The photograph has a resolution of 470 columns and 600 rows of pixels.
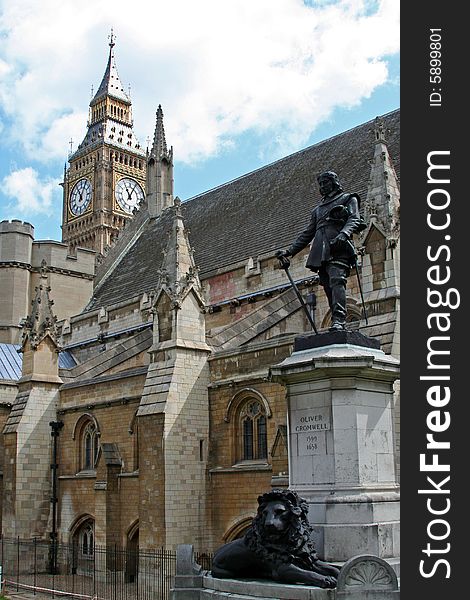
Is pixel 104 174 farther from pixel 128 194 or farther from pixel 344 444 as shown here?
pixel 344 444

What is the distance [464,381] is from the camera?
7.62 m

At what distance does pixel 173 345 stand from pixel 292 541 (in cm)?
1329

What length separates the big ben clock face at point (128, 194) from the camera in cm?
9325

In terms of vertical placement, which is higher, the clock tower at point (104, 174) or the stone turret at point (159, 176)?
the clock tower at point (104, 174)

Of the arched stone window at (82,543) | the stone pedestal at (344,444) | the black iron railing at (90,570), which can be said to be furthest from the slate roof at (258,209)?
the stone pedestal at (344,444)

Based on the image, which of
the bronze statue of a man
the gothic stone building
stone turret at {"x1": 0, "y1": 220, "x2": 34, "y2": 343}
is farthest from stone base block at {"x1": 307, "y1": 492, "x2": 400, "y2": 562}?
stone turret at {"x1": 0, "y1": 220, "x2": 34, "y2": 343}

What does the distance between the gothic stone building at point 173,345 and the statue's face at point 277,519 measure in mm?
6289

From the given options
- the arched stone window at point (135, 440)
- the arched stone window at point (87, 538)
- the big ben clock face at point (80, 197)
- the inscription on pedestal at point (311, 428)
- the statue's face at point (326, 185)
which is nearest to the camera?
A: the inscription on pedestal at point (311, 428)

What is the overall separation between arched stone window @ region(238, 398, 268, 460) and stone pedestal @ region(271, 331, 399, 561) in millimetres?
10821

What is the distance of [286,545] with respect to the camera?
820 cm

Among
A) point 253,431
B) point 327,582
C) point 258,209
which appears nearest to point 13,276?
point 258,209

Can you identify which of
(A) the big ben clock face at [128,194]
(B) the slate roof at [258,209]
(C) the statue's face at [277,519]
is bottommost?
(C) the statue's face at [277,519]

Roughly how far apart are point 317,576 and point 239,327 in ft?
49.1

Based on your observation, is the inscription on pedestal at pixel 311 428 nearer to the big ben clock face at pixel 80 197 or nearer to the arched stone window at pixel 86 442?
the arched stone window at pixel 86 442
